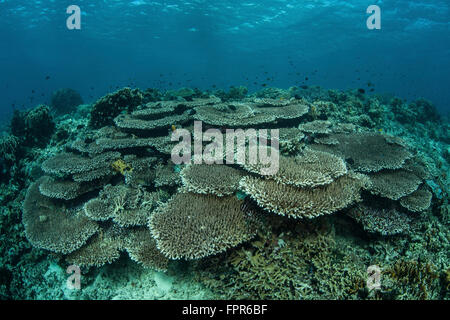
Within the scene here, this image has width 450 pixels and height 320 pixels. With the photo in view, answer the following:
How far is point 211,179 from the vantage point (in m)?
5.03

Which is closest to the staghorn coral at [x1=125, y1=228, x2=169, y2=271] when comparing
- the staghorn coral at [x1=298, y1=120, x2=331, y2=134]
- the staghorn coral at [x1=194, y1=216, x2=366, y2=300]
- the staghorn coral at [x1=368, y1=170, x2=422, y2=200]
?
the staghorn coral at [x1=194, y1=216, x2=366, y2=300]

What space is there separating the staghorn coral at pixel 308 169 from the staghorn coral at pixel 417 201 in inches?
66.0

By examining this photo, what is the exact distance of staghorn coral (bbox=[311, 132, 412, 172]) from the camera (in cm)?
622

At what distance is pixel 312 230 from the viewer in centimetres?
443

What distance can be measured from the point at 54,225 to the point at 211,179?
406cm

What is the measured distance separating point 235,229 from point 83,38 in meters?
72.1

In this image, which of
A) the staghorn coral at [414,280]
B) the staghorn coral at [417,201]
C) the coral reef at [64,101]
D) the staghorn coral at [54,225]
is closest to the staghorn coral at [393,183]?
the staghorn coral at [417,201]

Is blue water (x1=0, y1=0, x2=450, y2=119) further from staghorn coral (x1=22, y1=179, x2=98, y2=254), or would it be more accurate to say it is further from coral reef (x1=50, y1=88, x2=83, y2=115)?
staghorn coral (x1=22, y1=179, x2=98, y2=254)

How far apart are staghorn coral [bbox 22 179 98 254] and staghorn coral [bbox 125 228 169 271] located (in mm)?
1069

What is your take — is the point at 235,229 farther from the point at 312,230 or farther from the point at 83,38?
the point at 83,38

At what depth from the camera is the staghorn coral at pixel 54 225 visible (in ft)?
17.0

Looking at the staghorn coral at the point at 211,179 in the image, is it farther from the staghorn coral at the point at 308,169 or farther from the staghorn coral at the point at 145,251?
the staghorn coral at the point at 145,251
